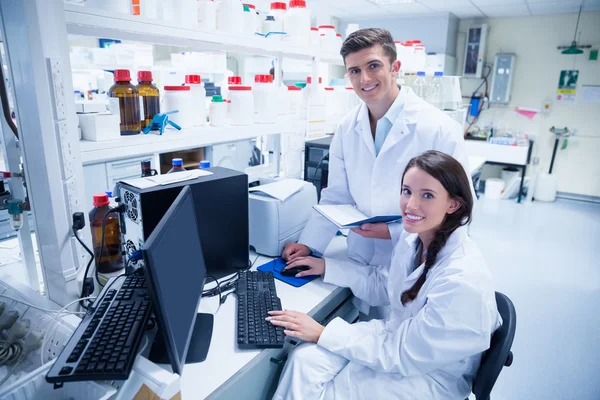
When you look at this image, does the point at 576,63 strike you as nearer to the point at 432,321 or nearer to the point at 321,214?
the point at 321,214

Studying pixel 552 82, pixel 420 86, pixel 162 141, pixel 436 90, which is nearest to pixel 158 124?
pixel 162 141

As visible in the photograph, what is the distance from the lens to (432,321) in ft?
3.23

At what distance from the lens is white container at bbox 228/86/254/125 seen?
1566mm

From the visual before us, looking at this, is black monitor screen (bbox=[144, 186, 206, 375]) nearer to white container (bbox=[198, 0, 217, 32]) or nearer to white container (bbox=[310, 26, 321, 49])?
white container (bbox=[198, 0, 217, 32])

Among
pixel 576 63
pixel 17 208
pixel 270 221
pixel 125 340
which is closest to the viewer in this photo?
pixel 125 340

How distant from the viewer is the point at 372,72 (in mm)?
1456

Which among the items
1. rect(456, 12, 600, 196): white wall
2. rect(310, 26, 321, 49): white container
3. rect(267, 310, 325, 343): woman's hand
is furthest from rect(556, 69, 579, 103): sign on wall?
rect(267, 310, 325, 343): woman's hand

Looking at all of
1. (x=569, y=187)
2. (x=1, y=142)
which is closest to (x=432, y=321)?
(x=1, y=142)

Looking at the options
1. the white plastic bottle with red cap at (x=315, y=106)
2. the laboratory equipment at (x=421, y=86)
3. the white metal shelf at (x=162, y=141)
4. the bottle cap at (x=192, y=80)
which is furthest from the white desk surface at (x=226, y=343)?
the laboratory equipment at (x=421, y=86)

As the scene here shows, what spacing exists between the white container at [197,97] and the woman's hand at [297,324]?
79cm

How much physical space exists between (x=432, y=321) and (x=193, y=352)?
61 centimetres

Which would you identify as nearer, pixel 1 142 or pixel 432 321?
Answer: pixel 432 321

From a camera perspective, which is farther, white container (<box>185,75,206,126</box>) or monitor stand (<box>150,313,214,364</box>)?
white container (<box>185,75,206,126</box>)

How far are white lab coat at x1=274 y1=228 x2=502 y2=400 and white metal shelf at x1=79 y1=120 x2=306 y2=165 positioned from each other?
2.51ft
